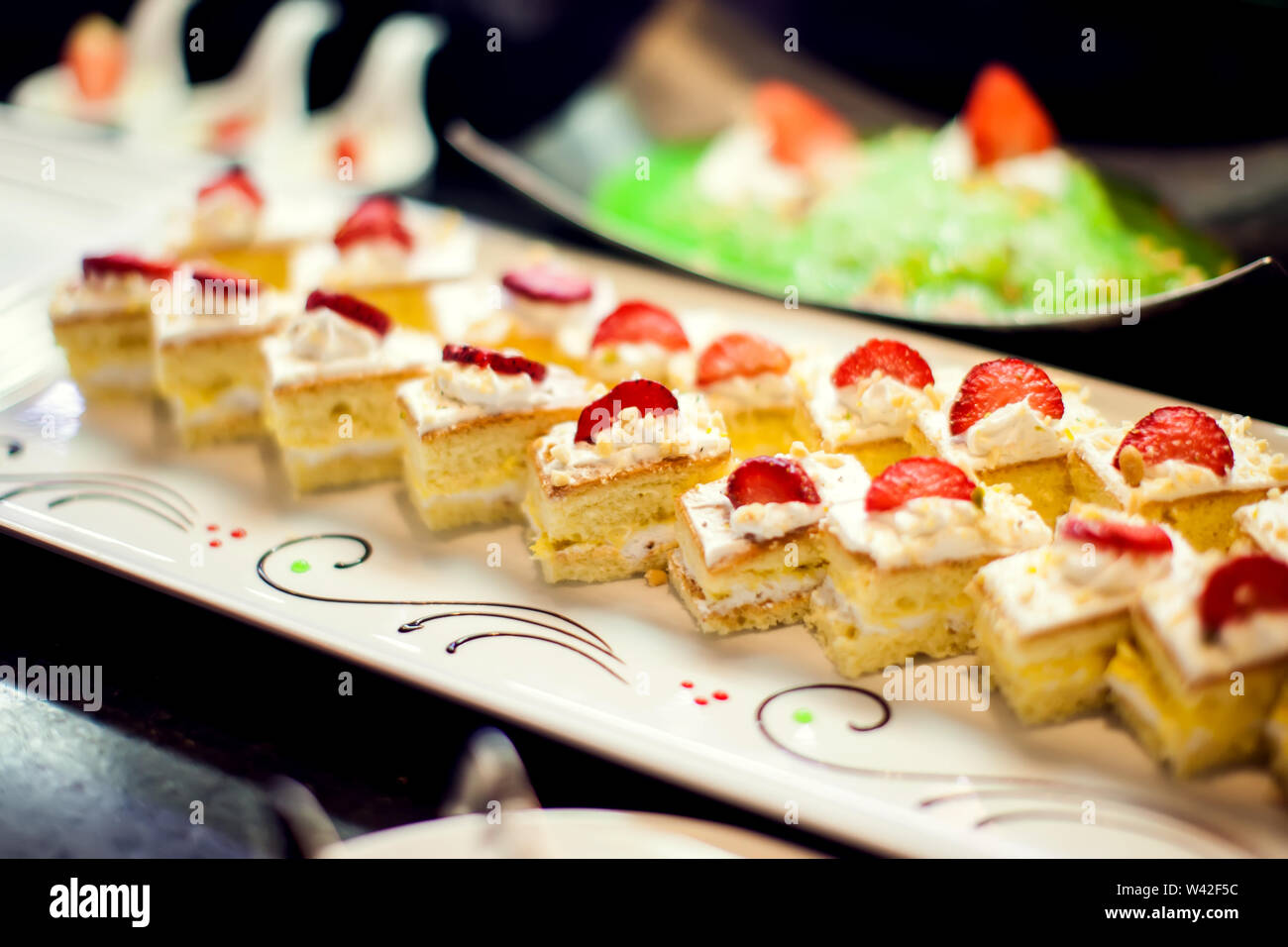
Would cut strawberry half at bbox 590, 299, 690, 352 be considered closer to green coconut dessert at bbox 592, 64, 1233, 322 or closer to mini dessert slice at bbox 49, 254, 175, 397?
green coconut dessert at bbox 592, 64, 1233, 322

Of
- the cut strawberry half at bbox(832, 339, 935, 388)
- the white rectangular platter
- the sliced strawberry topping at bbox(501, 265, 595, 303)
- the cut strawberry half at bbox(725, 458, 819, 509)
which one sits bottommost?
the white rectangular platter

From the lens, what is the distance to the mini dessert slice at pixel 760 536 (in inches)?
117

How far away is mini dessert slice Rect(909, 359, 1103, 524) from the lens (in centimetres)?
310

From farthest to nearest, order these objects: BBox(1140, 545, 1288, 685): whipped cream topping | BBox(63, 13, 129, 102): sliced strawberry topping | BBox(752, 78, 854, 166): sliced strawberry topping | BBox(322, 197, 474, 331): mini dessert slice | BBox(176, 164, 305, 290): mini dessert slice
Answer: BBox(63, 13, 129, 102): sliced strawberry topping
BBox(752, 78, 854, 166): sliced strawberry topping
BBox(176, 164, 305, 290): mini dessert slice
BBox(322, 197, 474, 331): mini dessert slice
BBox(1140, 545, 1288, 685): whipped cream topping

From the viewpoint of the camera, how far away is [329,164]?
18.4ft

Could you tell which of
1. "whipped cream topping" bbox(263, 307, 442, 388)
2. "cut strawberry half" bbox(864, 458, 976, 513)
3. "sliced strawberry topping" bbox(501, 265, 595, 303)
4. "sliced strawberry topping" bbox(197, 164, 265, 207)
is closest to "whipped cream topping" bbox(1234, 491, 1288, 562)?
"cut strawberry half" bbox(864, 458, 976, 513)

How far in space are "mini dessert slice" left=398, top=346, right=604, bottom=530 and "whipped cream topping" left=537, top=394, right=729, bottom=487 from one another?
240 mm

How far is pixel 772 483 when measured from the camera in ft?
9.83

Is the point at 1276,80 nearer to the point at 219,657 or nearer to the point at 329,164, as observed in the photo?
the point at 329,164

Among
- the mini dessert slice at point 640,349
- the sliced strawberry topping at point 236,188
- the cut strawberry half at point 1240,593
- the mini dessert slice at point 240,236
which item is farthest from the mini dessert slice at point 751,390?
the sliced strawberry topping at point 236,188

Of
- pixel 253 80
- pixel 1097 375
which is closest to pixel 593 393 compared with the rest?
pixel 1097 375

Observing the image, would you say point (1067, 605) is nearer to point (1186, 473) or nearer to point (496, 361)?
point (1186, 473)

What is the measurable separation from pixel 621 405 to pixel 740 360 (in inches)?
20.4

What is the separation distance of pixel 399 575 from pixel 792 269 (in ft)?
6.89
